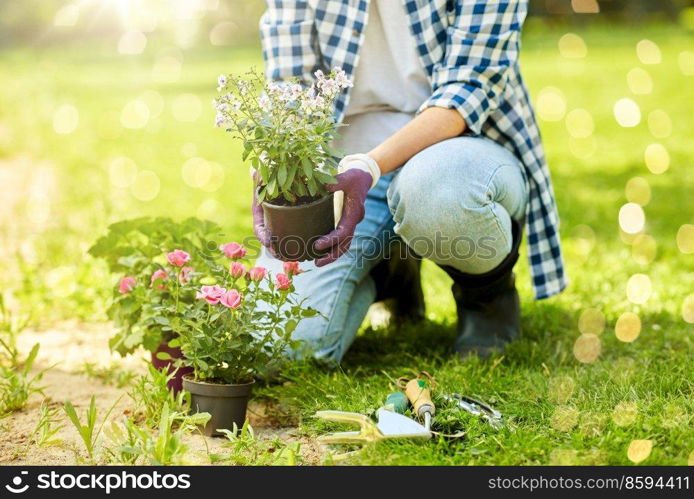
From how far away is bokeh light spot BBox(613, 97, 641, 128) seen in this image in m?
6.89

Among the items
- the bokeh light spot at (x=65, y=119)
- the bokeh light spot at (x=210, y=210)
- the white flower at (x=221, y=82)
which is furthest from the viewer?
the bokeh light spot at (x=65, y=119)

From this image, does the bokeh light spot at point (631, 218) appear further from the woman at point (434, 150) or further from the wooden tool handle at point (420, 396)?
the wooden tool handle at point (420, 396)

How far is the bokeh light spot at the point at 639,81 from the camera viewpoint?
8.27 meters

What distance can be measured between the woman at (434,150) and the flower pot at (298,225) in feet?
0.33

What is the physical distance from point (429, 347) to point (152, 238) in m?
0.87

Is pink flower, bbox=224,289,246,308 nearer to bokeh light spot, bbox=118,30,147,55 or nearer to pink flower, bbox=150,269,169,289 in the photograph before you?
pink flower, bbox=150,269,169,289

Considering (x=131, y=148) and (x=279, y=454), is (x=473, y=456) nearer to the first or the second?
(x=279, y=454)

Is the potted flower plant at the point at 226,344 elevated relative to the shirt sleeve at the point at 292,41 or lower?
lower

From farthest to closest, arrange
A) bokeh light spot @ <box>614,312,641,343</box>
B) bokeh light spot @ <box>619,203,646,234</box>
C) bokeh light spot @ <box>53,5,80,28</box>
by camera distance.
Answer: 1. bokeh light spot @ <box>53,5,80,28</box>
2. bokeh light spot @ <box>619,203,646,234</box>
3. bokeh light spot @ <box>614,312,641,343</box>

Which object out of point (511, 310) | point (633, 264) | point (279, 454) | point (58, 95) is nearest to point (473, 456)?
point (279, 454)

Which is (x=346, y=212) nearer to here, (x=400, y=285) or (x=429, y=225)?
(x=429, y=225)

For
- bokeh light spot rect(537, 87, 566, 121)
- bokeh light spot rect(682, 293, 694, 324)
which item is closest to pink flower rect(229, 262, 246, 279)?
bokeh light spot rect(682, 293, 694, 324)

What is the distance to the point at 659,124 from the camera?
669 centimetres

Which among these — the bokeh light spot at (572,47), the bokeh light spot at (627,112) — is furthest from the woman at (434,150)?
the bokeh light spot at (572,47)
